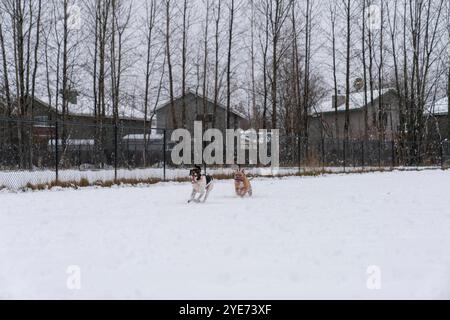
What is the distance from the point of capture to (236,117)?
49000 millimetres

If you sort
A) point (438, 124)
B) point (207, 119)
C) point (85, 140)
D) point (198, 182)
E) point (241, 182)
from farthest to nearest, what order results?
point (438, 124) → point (207, 119) → point (85, 140) → point (241, 182) → point (198, 182)

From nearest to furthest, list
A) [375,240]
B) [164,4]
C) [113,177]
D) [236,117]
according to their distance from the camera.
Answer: [375,240]
[113,177]
[164,4]
[236,117]

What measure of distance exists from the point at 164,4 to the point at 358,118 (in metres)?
34.6

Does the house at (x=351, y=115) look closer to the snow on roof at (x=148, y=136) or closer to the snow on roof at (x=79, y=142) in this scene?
the snow on roof at (x=148, y=136)

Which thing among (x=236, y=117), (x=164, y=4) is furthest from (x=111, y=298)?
(x=236, y=117)
